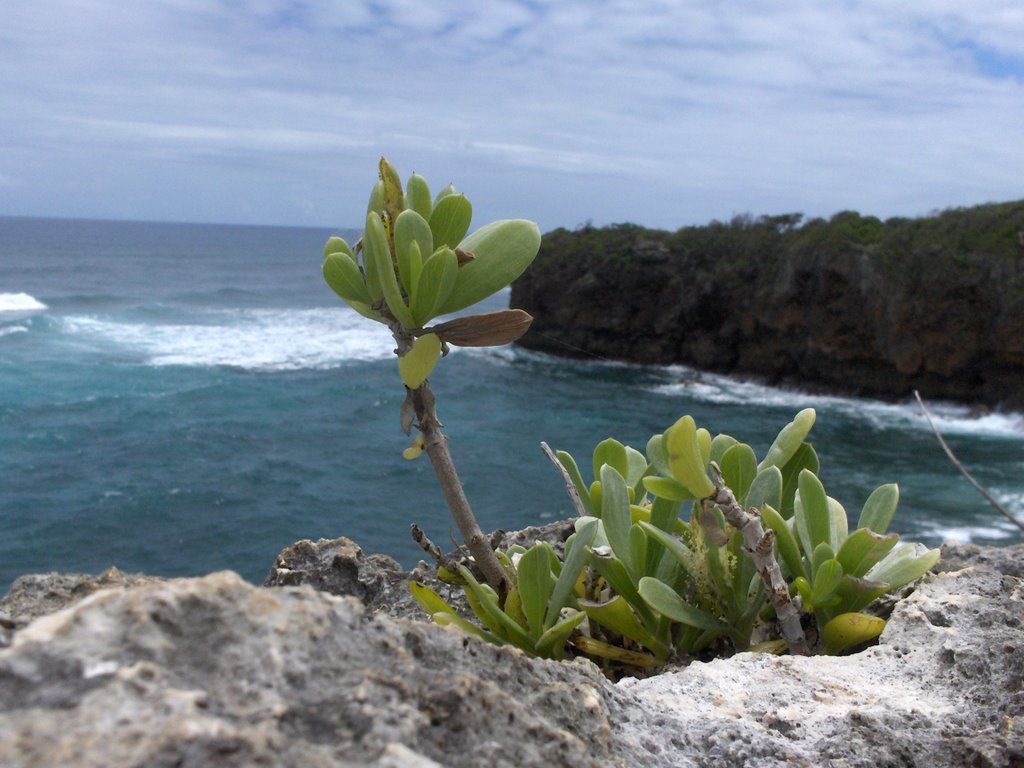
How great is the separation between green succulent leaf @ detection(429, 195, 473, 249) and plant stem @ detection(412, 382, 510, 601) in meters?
0.37

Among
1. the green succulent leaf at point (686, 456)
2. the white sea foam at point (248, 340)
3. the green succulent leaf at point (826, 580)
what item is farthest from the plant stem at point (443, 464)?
the white sea foam at point (248, 340)

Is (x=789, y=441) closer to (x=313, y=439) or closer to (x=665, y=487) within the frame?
(x=665, y=487)

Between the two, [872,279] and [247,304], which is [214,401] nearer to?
[872,279]

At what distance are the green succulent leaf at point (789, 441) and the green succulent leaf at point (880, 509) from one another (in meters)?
0.26

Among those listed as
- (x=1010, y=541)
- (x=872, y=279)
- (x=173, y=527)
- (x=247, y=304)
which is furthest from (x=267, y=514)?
(x=247, y=304)

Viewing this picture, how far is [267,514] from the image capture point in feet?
51.9

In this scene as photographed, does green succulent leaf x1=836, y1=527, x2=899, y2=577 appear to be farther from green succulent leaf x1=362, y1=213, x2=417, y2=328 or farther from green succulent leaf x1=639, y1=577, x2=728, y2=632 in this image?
green succulent leaf x1=362, y1=213, x2=417, y2=328

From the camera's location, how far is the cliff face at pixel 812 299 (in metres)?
24.2

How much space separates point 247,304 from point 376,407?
95.8 ft

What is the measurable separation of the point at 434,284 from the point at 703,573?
991mm

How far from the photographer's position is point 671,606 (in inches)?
91.3

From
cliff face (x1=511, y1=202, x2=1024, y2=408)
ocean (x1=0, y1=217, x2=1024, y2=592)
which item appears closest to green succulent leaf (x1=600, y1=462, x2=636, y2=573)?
ocean (x1=0, y1=217, x2=1024, y2=592)

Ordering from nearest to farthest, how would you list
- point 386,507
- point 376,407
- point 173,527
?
point 173,527 → point 386,507 → point 376,407

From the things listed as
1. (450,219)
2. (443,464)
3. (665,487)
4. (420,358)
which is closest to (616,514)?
(665,487)
